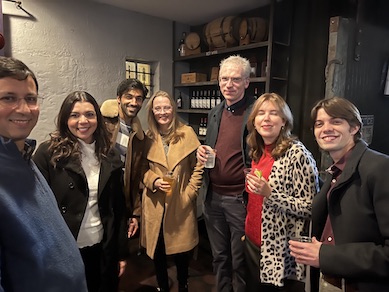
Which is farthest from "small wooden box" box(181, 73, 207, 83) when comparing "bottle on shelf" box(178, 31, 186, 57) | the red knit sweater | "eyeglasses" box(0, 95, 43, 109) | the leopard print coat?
"eyeglasses" box(0, 95, 43, 109)

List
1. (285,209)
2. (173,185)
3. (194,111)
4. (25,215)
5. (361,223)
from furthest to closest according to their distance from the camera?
(194,111), (173,185), (285,209), (361,223), (25,215)

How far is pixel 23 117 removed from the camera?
2.99 ft

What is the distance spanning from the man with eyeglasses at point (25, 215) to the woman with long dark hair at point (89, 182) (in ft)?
2.10

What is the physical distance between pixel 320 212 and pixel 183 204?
3.56 feet

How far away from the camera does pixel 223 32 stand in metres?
3.41

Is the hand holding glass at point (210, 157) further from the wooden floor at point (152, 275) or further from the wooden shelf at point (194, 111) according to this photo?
the wooden shelf at point (194, 111)

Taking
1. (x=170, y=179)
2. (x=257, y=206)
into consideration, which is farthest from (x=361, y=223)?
(x=170, y=179)

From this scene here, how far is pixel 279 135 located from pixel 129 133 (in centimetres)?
114

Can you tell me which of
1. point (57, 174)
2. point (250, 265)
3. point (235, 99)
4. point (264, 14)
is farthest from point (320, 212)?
point (264, 14)

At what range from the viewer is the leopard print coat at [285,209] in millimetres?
1496

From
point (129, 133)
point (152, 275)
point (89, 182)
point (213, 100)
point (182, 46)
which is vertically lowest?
point (152, 275)

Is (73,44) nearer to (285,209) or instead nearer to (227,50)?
(227,50)

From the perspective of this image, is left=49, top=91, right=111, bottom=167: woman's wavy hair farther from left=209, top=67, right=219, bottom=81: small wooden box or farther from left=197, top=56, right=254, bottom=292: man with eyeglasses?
left=209, top=67, right=219, bottom=81: small wooden box

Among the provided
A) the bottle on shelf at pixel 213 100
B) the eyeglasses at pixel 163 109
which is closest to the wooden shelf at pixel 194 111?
the bottle on shelf at pixel 213 100
